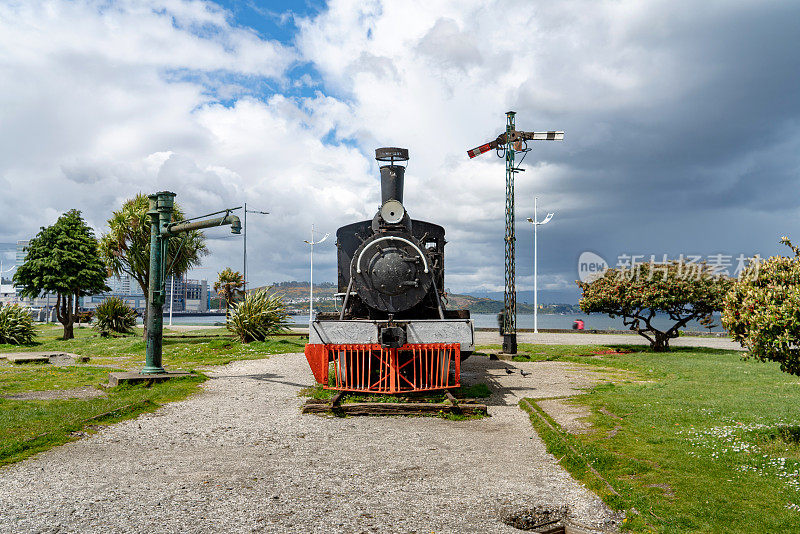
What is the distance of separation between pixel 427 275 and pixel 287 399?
3699mm

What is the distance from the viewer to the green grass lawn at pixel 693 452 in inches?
179

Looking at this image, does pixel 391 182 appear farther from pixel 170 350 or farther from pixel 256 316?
pixel 256 316

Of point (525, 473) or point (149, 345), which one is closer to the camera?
point (525, 473)

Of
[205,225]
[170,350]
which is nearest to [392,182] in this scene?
[205,225]

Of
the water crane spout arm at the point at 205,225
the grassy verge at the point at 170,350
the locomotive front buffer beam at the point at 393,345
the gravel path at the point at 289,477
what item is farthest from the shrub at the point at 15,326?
the locomotive front buffer beam at the point at 393,345

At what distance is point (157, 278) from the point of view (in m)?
12.3

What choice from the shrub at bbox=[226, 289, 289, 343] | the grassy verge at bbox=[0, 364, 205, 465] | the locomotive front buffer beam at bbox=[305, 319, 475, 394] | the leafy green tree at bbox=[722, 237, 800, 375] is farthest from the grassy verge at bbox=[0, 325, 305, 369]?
the leafy green tree at bbox=[722, 237, 800, 375]

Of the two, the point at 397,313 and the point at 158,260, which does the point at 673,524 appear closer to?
the point at 397,313

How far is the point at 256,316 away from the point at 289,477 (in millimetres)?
17773

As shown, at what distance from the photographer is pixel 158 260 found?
12.5 metres

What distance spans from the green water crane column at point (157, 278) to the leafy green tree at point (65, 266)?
15.6m

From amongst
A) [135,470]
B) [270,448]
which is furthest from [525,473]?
[135,470]

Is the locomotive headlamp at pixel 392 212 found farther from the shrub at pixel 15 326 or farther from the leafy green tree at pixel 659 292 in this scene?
the shrub at pixel 15 326

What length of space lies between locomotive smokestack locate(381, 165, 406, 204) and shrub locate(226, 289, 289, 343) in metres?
12.7
